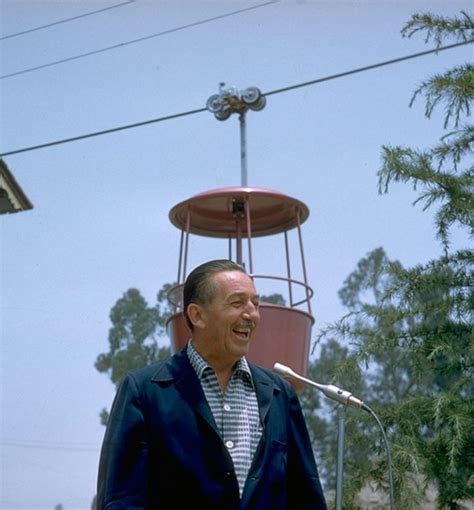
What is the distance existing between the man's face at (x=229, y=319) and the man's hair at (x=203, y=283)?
0.7 inches

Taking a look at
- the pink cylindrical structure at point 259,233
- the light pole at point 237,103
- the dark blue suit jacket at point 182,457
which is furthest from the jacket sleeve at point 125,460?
the light pole at point 237,103

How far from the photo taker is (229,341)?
9.34ft

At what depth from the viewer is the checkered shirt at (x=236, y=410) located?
108 inches

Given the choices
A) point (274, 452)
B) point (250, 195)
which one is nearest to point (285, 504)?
point (274, 452)

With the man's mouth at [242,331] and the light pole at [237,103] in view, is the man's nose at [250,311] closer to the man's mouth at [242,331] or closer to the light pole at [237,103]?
the man's mouth at [242,331]

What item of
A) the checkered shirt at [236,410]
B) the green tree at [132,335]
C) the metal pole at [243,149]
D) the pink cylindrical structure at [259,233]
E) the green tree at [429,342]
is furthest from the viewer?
the green tree at [132,335]

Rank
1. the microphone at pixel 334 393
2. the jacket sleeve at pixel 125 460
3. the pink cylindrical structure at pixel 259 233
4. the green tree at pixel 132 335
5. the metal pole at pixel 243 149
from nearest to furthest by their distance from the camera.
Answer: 1. the jacket sleeve at pixel 125 460
2. the microphone at pixel 334 393
3. the pink cylindrical structure at pixel 259 233
4. the metal pole at pixel 243 149
5. the green tree at pixel 132 335

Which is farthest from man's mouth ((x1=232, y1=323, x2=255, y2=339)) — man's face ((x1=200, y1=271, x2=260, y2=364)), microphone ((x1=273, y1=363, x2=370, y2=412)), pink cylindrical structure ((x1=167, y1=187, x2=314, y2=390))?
pink cylindrical structure ((x1=167, y1=187, x2=314, y2=390))

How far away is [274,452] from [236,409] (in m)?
0.16

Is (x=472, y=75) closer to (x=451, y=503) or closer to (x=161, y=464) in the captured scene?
(x=451, y=503)

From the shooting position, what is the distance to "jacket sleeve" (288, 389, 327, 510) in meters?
2.87

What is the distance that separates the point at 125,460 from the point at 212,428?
0.24 m

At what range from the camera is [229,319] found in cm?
285

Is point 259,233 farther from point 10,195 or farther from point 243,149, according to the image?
point 10,195
